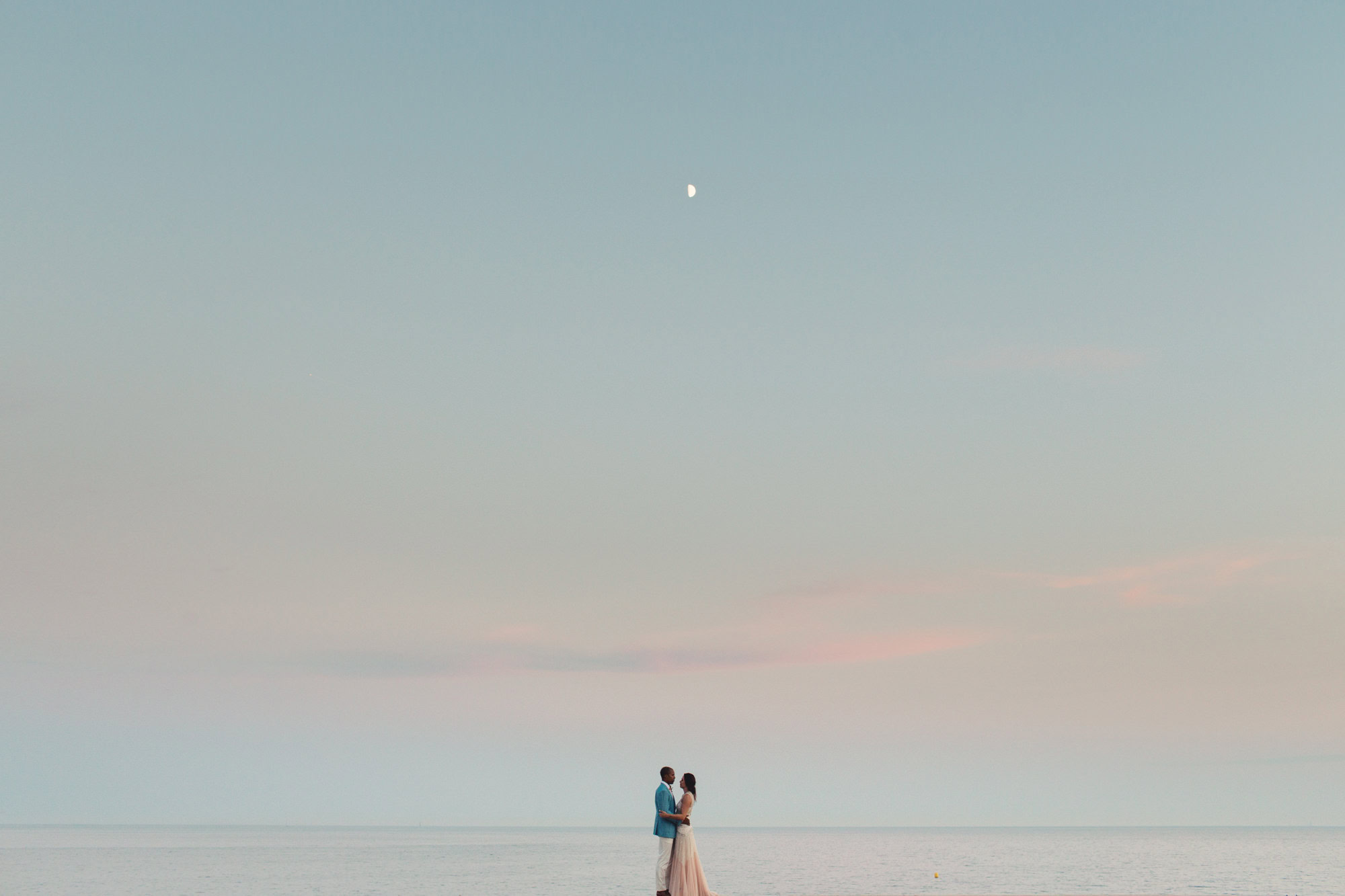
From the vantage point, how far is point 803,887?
287 ft

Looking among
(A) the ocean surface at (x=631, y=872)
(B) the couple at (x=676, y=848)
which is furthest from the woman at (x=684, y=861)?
(A) the ocean surface at (x=631, y=872)

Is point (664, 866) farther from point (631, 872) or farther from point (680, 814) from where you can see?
point (631, 872)

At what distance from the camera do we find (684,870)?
1902 cm

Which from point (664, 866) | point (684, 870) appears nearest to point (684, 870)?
point (684, 870)

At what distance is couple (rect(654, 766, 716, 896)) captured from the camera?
19.0 metres

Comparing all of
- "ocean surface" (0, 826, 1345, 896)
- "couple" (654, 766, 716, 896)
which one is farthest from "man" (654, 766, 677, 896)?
"ocean surface" (0, 826, 1345, 896)

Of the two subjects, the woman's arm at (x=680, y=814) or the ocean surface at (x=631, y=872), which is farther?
the ocean surface at (x=631, y=872)

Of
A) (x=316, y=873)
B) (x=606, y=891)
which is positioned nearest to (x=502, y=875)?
(x=316, y=873)

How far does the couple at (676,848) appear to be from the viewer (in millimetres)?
18969

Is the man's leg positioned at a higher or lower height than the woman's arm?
lower

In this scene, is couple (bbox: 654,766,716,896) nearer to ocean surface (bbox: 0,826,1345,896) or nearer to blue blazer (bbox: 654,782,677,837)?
blue blazer (bbox: 654,782,677,837)

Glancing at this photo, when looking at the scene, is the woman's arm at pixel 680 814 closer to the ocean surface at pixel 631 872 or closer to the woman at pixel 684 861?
the woman at pixel 684 861

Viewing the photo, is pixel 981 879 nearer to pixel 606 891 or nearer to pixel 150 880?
pixel 606 891

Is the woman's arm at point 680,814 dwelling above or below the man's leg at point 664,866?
above
